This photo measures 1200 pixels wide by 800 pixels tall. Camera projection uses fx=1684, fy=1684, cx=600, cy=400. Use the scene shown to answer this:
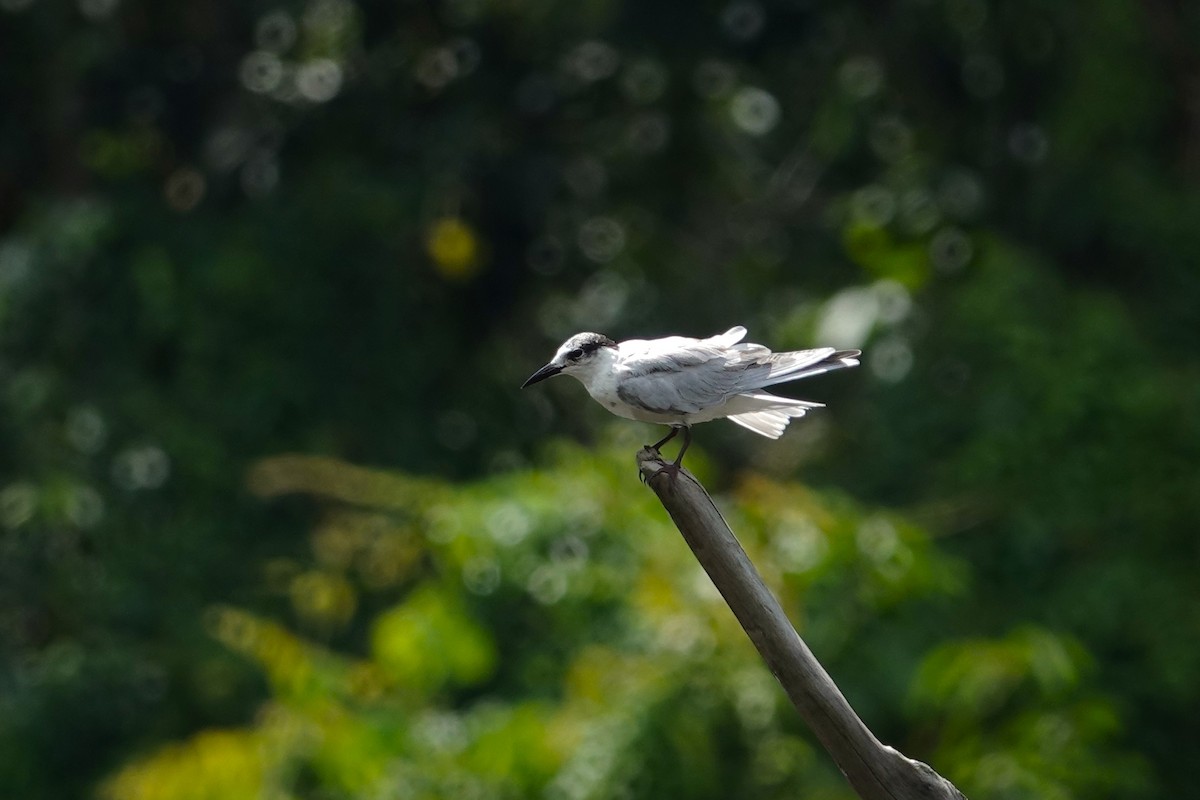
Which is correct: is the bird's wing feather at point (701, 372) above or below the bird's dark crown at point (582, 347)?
below

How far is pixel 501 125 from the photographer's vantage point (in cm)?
860

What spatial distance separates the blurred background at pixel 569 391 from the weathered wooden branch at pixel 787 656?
2.72 m

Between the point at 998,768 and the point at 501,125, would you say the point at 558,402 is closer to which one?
the point at 501,125

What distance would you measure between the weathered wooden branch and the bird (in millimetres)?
235

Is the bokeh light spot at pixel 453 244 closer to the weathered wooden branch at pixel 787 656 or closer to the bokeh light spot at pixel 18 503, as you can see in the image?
the bokeh light spot at pixel 18 503

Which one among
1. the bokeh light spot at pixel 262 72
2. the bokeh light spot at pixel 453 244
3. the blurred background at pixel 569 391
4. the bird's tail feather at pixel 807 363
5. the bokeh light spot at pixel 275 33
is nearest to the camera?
the bird's tail feather at pixel 807 363

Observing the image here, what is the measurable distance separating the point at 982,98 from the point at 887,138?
19.5 inches

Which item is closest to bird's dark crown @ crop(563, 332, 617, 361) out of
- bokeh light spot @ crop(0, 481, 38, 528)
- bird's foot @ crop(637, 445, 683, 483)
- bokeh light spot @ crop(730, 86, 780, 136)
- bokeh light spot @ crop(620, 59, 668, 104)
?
bird's foot @ crop(637, 445, 683, 483)

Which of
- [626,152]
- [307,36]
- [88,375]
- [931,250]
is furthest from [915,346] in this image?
[88,375]

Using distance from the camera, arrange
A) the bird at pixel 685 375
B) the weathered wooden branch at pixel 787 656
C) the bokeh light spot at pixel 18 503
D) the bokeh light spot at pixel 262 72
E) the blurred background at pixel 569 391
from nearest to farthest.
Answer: the weathered wooden branch at pixel 787 656 < the bird at pixel 685 375 < the blurred background at pixel 569 391 < the bokeh light spot at pixel 18 503 < the bokeh light spot at pixel 262 72

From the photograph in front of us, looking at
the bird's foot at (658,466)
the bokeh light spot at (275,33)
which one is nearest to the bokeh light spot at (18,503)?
the bokeh light spot at (275,33)

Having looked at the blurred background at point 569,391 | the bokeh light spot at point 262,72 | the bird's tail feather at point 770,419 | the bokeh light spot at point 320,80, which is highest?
the bokeh light spot at point 262,72

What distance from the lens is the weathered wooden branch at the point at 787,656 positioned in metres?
2.90

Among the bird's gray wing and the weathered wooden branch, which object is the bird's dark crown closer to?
the bird's gray wing
